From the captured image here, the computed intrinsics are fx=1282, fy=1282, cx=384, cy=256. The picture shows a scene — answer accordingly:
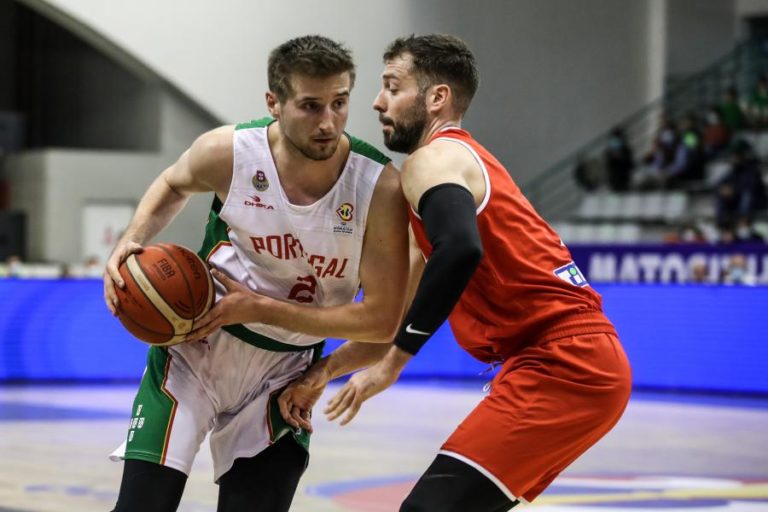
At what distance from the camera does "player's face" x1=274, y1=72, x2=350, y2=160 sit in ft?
13.3

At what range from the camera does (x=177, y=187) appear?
450 centimetres

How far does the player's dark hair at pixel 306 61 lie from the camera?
405cm

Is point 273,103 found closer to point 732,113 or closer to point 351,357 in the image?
point 351,357

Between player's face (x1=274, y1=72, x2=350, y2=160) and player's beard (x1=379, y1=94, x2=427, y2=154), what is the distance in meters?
0.16

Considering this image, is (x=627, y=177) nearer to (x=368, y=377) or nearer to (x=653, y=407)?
(x=653, y=407)

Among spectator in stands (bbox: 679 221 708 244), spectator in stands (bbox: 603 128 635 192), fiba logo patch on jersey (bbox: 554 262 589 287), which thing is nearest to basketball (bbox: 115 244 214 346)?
fiba logo patch on jersey (bbox: 554 262 589 287)

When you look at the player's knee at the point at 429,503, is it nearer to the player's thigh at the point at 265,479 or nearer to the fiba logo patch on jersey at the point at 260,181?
the player's thigh at the point at 265,479

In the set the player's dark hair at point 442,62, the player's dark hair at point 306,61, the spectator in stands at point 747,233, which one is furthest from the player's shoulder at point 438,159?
the spectator in stands at point 747,233

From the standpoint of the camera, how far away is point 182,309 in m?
4.09

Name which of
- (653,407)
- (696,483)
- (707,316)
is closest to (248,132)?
(696,483)

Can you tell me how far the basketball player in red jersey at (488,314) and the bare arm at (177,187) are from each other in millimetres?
582

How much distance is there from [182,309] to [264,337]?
43 centimetres

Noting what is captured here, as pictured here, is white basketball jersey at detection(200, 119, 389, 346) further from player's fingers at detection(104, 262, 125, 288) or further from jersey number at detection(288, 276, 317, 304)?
player's fingers at detection(104, 262, 125, 288)

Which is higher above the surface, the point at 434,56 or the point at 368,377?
the point at 434,56
